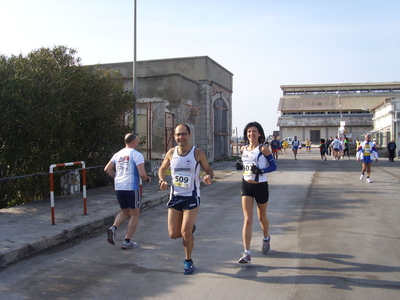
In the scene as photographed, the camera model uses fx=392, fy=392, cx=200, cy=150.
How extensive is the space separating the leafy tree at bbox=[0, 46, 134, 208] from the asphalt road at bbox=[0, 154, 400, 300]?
3.07m

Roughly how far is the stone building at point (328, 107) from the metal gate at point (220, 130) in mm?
37077

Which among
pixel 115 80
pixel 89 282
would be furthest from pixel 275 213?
pixel 115 80

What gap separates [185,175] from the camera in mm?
4871

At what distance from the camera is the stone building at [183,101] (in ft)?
63.8

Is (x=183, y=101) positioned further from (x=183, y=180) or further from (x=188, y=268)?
(x=188, y=268)

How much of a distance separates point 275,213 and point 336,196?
3148mm

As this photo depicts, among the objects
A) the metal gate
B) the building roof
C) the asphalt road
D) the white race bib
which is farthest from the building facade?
the white race bib

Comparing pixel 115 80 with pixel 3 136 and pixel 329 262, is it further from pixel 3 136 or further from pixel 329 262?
pixel 329 262

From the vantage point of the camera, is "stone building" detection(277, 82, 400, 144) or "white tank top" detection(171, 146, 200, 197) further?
"stone building" detection(277, 82, 400, 144)

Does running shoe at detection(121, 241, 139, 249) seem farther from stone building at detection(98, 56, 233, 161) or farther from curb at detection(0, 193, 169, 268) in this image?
stone building at detection(98, 56, 233, 161)

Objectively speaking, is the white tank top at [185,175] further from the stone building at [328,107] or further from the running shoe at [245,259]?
the stone building at [328,107]

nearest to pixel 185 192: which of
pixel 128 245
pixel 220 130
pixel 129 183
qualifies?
pixel 129 183

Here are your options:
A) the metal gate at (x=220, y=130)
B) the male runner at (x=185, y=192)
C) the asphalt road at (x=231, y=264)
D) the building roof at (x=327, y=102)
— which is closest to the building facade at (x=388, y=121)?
the metal gate at (x=220, y=130)

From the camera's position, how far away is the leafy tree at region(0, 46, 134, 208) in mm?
8352
